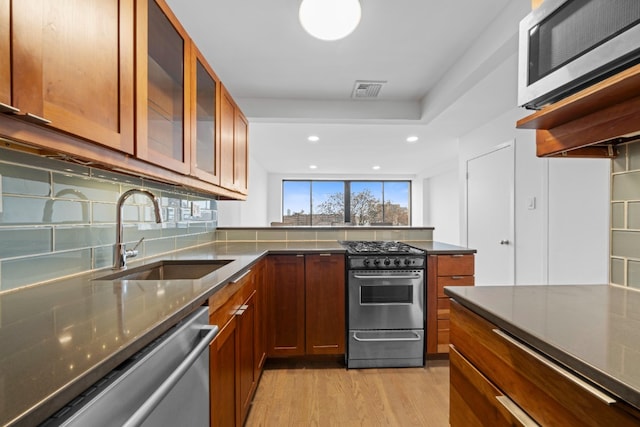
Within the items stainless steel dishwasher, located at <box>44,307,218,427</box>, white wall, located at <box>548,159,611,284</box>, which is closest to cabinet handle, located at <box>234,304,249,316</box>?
stainless steel dishwasher, located at <box>44,307,218,427</box>

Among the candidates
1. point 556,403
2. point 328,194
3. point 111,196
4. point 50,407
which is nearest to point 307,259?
point 111,196

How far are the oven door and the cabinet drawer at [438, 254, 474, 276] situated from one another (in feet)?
0.58

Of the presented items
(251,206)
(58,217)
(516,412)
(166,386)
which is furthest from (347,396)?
(251,206)

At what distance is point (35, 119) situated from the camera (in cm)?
68

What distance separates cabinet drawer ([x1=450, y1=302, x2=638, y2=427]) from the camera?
54 cm

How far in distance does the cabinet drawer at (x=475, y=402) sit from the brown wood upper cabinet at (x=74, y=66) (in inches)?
52.2

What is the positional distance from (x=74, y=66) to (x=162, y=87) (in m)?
0.57

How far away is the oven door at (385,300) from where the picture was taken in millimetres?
2270

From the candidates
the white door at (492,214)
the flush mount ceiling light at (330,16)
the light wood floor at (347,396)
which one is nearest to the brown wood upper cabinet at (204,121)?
the flush mount ceiling light at (330,16)

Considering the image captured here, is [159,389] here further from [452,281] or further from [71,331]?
[452,281]

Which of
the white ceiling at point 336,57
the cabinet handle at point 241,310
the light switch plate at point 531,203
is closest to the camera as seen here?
the cabinet handle at point 241,310

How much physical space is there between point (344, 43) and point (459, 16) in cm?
Answer: 74

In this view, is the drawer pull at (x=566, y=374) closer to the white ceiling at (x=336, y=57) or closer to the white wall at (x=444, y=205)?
the white ceiling at (x=336, y=57)

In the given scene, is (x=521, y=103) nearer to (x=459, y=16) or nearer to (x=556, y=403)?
(x=556, y=403)
